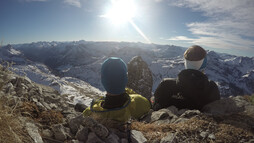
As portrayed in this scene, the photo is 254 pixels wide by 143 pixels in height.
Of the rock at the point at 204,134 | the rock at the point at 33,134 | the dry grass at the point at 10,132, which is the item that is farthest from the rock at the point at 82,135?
the rock at the point at 204,134

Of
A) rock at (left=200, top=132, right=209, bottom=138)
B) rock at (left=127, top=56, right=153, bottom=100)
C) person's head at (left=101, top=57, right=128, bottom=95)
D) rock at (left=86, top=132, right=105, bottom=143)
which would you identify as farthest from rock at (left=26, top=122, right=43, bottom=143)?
rock at (left=127, top=56, right=153, bottom=100)

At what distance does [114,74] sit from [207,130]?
3093 millimetres

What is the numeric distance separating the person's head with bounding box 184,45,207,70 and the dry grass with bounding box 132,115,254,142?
2961mm

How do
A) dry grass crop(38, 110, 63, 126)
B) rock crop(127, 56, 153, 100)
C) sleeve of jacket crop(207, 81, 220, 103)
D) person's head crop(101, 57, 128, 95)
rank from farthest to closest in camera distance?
1. rock crop(127, 56, 153, 100)
2. sleeve of jacket crop(207, 81, 220, 103)
3. person's head crop(101, 57, 128, 95)
4. dry grass crop(38, 110, 63, 126)

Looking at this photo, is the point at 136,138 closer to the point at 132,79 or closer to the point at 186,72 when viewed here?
the point at 186,72

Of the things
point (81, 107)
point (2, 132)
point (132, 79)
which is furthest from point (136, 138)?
point (132, 79)

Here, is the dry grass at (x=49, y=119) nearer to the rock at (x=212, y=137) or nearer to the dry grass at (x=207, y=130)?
the dry grass at (x=207, y=130)

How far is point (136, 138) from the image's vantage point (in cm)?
400

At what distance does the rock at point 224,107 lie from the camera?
6407 mm

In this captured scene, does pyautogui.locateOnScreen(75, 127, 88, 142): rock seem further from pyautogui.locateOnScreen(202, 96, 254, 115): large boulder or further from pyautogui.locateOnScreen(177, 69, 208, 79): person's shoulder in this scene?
pyautogui.locateOnScreen(177, 69, 208, 79): person's shoulder

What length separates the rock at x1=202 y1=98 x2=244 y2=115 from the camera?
6407mm

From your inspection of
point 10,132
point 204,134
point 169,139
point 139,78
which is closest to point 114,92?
→ point 169,139

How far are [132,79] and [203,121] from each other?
2810 cm

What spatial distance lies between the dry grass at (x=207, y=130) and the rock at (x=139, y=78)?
26.3 m
